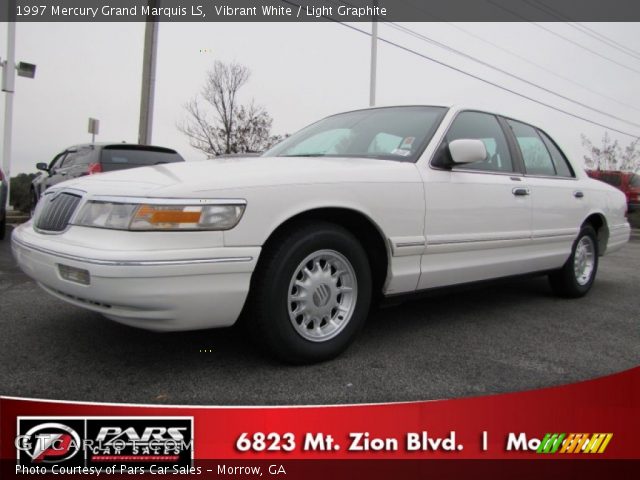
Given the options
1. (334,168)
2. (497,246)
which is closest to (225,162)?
(334,168)

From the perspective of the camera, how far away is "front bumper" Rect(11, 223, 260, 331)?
2.16 metres

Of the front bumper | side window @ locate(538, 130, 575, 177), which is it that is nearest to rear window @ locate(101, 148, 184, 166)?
side window @ locate(538, 130, 575, 177)

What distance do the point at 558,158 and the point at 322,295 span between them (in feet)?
9.96

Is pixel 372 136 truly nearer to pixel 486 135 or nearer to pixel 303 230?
pixel 486 135

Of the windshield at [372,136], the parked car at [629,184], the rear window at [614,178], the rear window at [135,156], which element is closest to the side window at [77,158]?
the rear window at [135,156]

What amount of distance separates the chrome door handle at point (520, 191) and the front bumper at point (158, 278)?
7.26 feet

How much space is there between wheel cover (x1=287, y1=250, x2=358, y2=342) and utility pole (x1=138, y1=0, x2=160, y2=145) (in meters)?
8.78

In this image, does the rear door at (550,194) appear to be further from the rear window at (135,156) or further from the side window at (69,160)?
the side window at (69,160)

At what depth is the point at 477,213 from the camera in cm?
342

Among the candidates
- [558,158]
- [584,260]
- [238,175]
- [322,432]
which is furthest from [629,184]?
[322,432]

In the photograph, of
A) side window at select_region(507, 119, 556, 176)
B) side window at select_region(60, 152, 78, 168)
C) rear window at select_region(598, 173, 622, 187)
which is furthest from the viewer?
rear window at select_region(598, 173, 622, 187)

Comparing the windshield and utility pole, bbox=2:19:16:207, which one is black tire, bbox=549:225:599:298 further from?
utility pole, bbox=2:19:16:207

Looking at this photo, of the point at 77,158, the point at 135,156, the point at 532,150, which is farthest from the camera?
the point at 77,158

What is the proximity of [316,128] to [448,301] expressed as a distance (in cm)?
180
